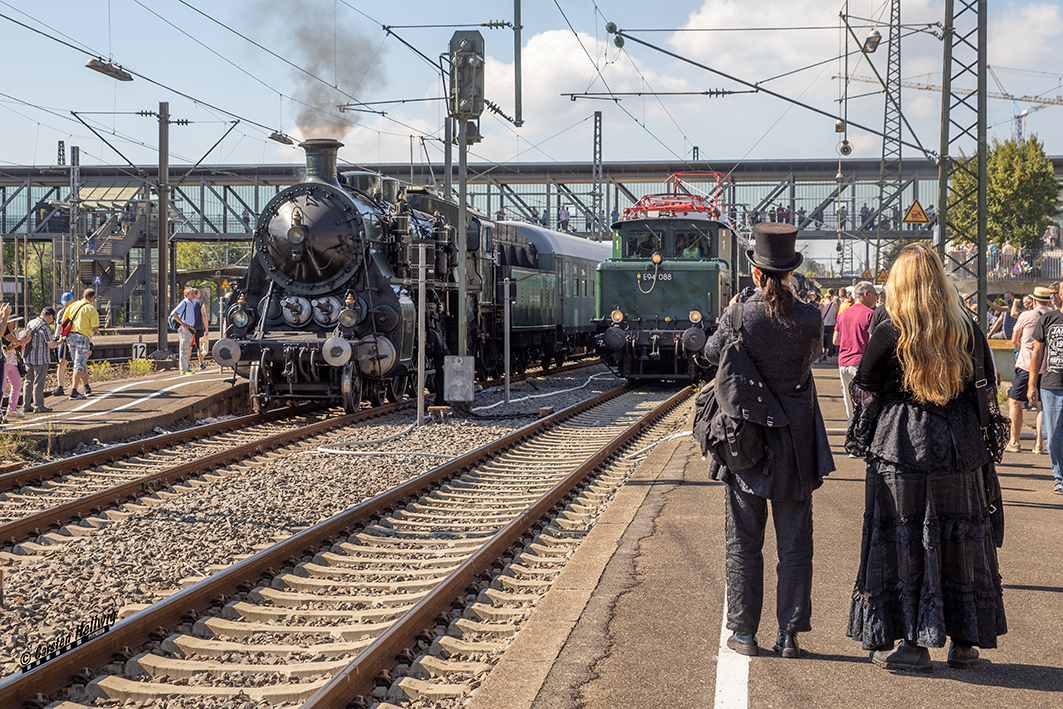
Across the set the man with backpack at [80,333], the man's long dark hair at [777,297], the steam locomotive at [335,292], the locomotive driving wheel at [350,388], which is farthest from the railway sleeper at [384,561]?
the man with backpack at [80,333]

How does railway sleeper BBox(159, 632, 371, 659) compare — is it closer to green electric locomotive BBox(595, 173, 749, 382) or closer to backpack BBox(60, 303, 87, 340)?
Result: backpack BBox(60, 303, 87, 340)

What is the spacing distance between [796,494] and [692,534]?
115 inches

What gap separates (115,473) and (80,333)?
702 centimetres

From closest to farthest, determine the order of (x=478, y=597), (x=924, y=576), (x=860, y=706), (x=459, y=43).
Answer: (x=860, y=706) → (x=924, y=576) → (x=478, y=597) → (x=459, y=43)

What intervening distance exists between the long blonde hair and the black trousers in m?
0.78

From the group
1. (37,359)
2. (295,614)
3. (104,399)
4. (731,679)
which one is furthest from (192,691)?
(104,399)

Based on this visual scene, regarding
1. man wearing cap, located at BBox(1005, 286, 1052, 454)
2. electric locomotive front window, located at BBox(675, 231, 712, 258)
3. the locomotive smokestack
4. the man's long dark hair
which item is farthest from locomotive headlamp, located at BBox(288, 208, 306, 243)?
the man's long dark hair

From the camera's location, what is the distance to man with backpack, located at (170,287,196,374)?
21.4 m

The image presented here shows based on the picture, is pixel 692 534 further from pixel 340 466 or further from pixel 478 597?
pixel 340 466

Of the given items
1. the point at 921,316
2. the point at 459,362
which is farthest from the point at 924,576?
the point at 459,362

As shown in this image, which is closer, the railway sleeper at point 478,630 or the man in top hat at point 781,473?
the man in top hat at point 781,473

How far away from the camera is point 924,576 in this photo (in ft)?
15.0

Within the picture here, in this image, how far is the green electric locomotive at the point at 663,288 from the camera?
67.4 feet

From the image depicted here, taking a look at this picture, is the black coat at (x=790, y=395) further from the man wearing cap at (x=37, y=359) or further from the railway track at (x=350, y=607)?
the man wearing cap at (x=37, y=359)
